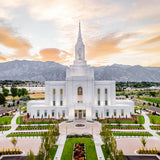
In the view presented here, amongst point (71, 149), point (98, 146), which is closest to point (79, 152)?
point (71, 149)

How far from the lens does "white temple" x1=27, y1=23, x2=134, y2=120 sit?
45625 mm

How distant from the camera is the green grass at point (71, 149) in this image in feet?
77.3

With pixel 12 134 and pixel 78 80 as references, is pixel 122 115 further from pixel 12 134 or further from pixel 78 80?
pixel 12 134

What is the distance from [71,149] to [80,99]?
21886 mm

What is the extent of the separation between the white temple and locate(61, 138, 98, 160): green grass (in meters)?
14.8

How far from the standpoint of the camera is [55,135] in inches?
1073

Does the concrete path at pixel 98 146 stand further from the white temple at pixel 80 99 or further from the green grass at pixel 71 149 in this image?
the white temple at pixel 80 99

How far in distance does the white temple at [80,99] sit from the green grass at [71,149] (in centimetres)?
1476

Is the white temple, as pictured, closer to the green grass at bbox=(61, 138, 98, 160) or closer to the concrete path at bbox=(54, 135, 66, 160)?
the concrete path at bbox=(54, 135, 66, 160)

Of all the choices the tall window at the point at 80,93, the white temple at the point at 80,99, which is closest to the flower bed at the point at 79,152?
the white temple at the point at 80,99

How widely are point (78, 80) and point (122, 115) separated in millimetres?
18479

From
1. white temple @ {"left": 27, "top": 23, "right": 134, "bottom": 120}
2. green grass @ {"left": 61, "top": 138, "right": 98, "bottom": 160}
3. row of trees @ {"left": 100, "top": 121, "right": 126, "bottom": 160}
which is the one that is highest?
white temple @ {"left": 27, "top": 23, "right": 134, "bottom": 120}

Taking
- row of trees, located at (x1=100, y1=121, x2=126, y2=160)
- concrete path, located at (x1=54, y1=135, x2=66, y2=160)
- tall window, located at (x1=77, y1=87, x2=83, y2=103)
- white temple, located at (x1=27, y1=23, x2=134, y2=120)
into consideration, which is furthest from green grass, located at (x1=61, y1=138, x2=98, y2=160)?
tall window, located at (x1=77, y1=87, x2=83, y2=103)

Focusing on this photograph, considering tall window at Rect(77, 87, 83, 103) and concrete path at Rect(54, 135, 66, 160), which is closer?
concrete path at Rect(54, 135, 66, 160)
